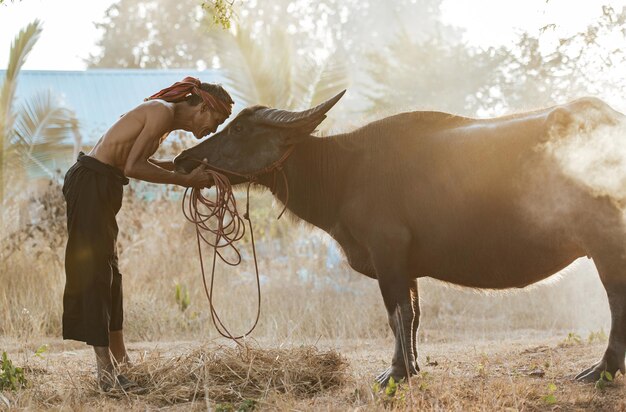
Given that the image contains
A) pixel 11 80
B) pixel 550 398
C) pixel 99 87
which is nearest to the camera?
pixel 550 398

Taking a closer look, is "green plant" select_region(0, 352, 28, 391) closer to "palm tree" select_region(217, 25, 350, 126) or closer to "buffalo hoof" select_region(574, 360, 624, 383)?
"buffalo hoof" select_region(574, 360, 624, 383)

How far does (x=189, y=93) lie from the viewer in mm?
5617

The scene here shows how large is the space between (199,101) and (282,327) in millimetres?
3835

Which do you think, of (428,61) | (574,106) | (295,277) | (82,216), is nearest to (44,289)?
(295,277)

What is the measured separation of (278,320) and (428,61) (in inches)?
508

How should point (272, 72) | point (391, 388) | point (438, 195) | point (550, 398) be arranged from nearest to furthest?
point (550, 398)
point (391, 388)
point (438, 195)
point (272, 72)

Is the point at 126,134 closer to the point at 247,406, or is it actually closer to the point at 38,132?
the point at 247,406

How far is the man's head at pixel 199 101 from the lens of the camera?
5.55 m

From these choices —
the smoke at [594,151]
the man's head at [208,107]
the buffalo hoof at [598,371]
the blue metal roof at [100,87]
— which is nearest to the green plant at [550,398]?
the buffalo hoof at [598,371]

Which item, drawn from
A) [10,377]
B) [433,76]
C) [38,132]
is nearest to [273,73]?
[38,132]

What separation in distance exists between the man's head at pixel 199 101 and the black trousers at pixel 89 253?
0.67 meters

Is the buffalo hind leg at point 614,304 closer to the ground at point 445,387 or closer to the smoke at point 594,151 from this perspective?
the ground at point 445,387

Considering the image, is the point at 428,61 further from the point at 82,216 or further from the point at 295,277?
the point at 82,216

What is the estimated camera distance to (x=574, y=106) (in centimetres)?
520
